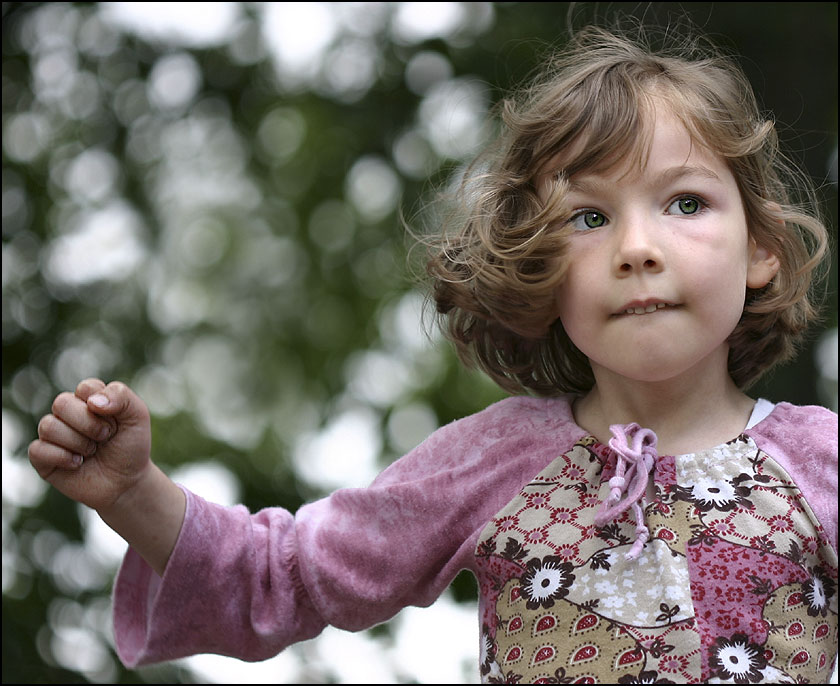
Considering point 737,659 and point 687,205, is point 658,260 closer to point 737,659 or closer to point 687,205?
point 687,205

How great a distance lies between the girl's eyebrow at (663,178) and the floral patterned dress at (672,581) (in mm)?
317

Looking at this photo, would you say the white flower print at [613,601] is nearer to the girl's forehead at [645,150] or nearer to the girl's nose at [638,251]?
the girl's nose at [638,251]

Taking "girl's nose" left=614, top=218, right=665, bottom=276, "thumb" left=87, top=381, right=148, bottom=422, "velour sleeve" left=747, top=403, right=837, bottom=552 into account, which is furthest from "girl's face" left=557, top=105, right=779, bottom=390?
"thumb" left=87, top=381, right=148, bottom=422

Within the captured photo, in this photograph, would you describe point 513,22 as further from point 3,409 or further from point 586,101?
point 586,101

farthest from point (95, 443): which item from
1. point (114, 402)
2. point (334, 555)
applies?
point (334, 555)

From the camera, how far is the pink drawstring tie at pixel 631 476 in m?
1.31

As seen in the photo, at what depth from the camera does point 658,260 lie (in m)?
1.29

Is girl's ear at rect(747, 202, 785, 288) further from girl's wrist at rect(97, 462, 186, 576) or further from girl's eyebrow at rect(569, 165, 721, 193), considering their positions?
girl's wrist at rect(97, 462, 186, 576)

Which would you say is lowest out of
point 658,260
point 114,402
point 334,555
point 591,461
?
point 334,555

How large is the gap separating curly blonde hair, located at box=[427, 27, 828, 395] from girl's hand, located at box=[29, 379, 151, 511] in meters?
0.45

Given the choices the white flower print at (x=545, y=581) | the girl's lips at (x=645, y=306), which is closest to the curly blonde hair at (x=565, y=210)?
the girl's lips at (x=645, y=306)

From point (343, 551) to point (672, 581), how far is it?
1.40ft

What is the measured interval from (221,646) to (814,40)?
2279 mm

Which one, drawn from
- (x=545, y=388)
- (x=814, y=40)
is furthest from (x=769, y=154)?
(x=814, y=40)
